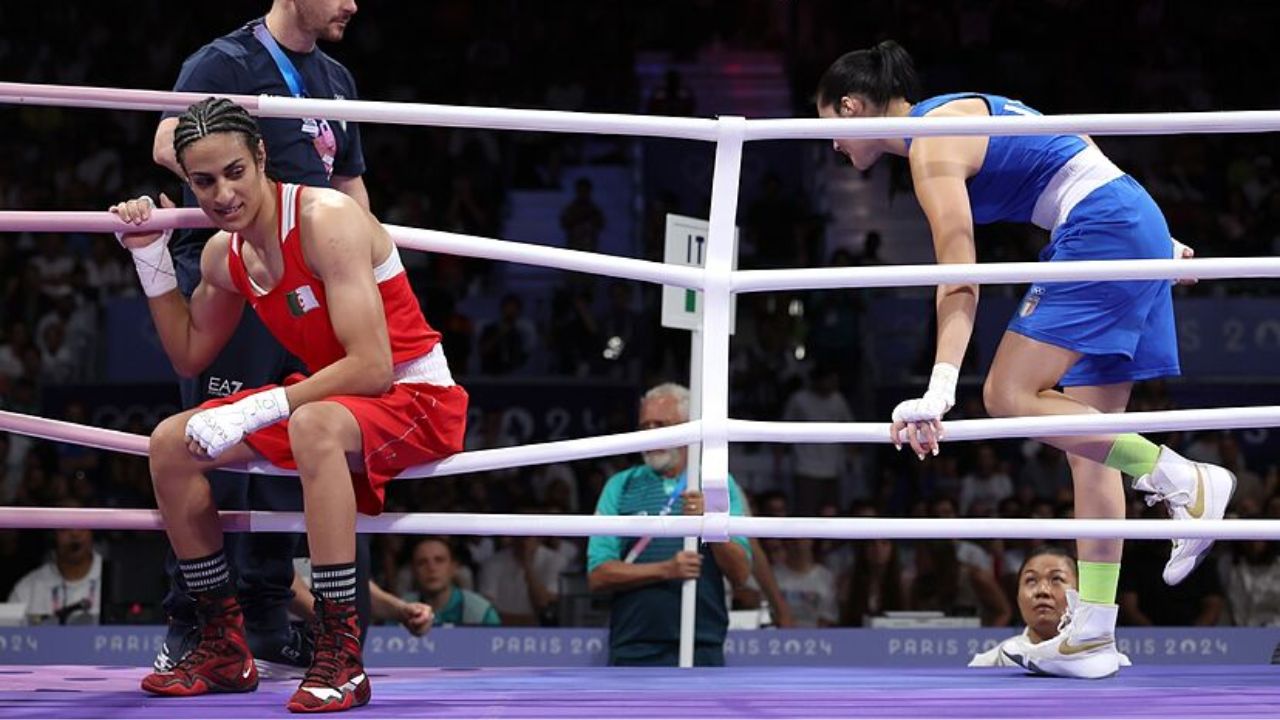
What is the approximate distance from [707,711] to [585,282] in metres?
8.35

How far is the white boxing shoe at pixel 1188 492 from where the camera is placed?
3.47 meters

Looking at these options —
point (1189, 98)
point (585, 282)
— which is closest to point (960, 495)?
point (585, 282)

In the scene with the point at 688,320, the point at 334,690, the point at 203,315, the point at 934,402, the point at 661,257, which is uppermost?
the point at 661,257

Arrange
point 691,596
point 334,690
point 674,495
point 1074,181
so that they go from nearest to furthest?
point 334,690 < point 1074,181 < point 691,596 < point 674,495

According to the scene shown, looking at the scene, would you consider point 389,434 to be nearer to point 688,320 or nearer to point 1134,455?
point 1134,455

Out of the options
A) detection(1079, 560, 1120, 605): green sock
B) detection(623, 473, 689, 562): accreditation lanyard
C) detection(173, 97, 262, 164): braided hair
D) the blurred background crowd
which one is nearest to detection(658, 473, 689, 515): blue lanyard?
detection(623, 473, 689, 562): accreditation lanyard

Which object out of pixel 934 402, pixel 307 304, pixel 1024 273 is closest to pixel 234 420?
pixel 307 304

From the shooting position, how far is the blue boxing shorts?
138 inches

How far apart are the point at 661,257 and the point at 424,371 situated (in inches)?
327

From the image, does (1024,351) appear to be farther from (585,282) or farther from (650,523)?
(585,282)

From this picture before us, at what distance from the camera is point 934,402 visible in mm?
3098

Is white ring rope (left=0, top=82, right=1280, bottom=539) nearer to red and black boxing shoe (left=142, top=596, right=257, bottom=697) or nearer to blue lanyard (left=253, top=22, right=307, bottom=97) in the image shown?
red and black boxing shoe (left=142, top=596, right=257, bottom=697)

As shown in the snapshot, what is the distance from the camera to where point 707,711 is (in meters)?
2.91

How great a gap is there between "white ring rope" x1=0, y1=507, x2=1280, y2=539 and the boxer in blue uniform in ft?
1.30
